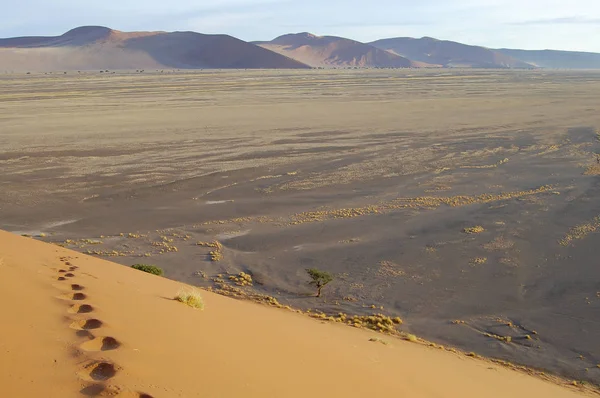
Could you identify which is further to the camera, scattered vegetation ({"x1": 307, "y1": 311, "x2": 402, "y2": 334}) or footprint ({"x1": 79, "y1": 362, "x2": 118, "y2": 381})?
scattered vegetation ({"x1": 307, "y1": 311, "x2": 402, "y2": 334})

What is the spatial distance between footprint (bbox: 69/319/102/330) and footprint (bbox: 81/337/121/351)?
41 cm

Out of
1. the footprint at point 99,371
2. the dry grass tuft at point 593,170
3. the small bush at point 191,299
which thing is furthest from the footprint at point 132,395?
the dry grass tuft at point 593,170

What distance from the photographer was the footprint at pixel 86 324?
19.4ft

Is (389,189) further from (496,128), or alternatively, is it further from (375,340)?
(496,128)

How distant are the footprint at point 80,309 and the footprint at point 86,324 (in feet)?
1.32

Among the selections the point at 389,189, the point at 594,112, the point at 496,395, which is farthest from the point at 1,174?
the point at 594,112

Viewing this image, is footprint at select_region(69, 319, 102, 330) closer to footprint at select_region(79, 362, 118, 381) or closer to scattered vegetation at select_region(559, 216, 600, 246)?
footprint at select_region(79, 362, 118, 381)

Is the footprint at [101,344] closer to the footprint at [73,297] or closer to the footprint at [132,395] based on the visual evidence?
the footprint at [132,395]

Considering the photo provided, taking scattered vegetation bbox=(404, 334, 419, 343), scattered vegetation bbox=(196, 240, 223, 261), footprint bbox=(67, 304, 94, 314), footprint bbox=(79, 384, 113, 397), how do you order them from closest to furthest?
footprint bbox=(79, 384, 113, 397) → footprint bbox=(67, 304, 94, 314) → scattered vegetation bbox=(404, 334, 419, 343) → scattered vegetation bbox=(196, 240, 223, 261)

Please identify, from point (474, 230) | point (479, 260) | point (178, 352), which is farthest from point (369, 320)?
point (474, 230)

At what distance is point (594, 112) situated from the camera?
52.0 metres

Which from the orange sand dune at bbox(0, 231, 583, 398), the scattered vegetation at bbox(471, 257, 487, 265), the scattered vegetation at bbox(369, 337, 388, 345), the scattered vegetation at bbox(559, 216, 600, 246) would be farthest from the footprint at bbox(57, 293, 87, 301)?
the scattered vegetation at bbox(559, 216, 600, 246)

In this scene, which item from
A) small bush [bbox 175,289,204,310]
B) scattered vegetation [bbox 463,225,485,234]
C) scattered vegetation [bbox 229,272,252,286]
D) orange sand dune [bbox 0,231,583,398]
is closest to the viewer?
orange sand dune [bbox 0,231,583,398]

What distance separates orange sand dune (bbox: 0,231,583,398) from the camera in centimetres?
479
